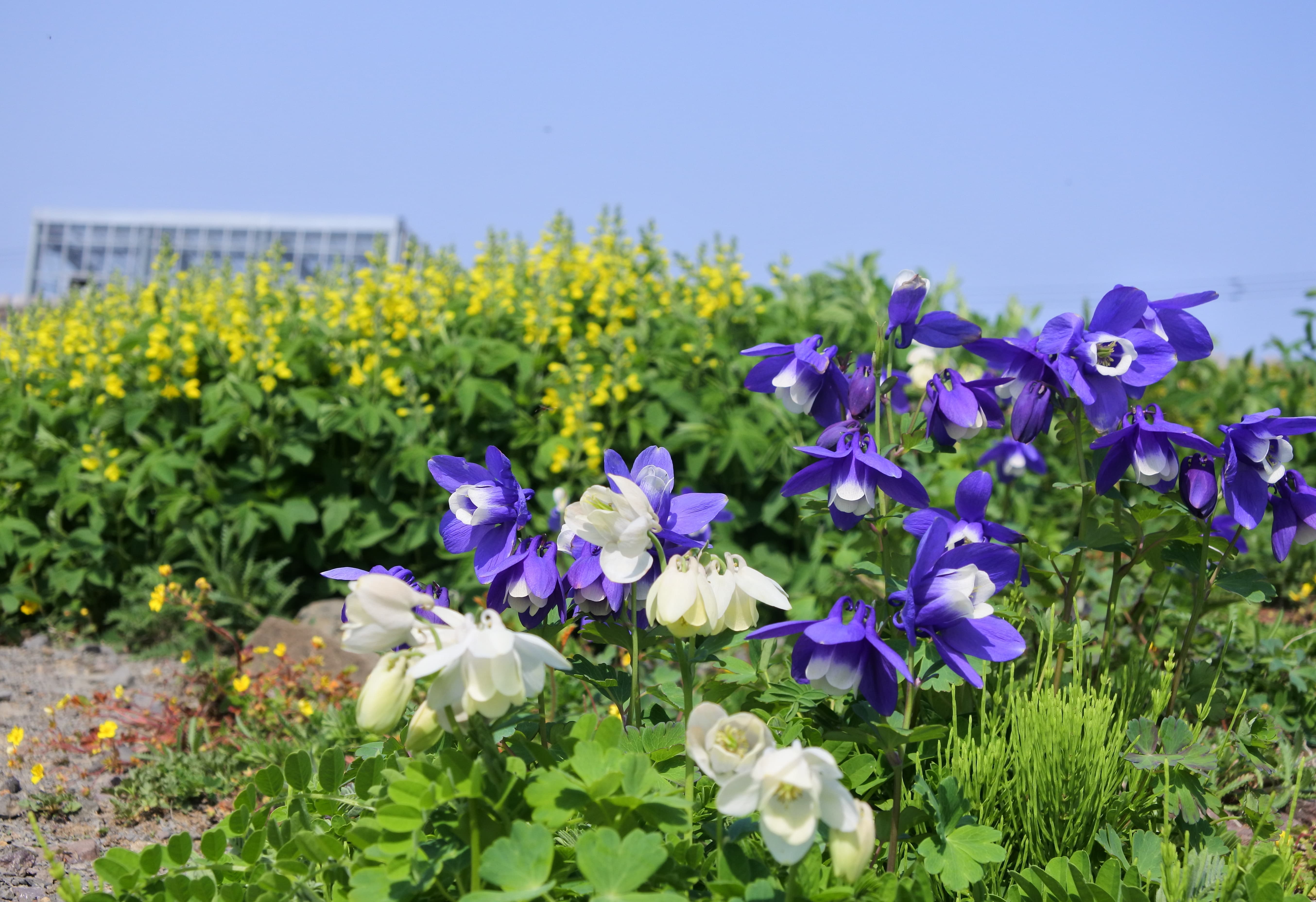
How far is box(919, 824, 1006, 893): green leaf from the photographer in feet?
4.65

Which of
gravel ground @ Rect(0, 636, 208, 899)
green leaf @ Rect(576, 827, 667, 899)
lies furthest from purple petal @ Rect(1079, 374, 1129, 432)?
gravel ground @ Rect(0, 636, 208, 899)

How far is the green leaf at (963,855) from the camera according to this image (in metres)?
1.42

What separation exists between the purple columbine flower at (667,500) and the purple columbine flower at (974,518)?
437 millimetres

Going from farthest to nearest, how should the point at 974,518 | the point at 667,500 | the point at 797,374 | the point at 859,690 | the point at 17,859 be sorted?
the point at 17,859, the point at 974,518, the point at 797,374, the point at 667,500, the point at 859,690

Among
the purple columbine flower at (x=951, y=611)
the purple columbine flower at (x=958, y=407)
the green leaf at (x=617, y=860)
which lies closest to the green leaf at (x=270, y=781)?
the green leaf at (x=617, y=860)

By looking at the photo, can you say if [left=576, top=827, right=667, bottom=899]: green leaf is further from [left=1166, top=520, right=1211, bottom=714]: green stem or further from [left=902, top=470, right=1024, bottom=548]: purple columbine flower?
[left=1166, top=520, right=1211, bottom=714]: green stem

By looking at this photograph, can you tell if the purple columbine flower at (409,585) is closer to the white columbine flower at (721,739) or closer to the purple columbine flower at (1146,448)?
the white columbine flower at (721,739)

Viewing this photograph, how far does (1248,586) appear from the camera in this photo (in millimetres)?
1782

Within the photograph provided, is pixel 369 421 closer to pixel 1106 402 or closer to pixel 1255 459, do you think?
pixel 1106 402

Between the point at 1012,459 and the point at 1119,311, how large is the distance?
6.83 feet

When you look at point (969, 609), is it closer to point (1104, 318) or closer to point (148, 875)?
point (1104, 318)

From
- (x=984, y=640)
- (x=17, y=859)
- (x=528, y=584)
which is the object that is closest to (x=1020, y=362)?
(x=984, y=640)

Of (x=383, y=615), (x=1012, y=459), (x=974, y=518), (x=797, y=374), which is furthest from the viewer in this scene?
(x=1012, y=459)

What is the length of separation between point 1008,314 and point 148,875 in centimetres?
467
